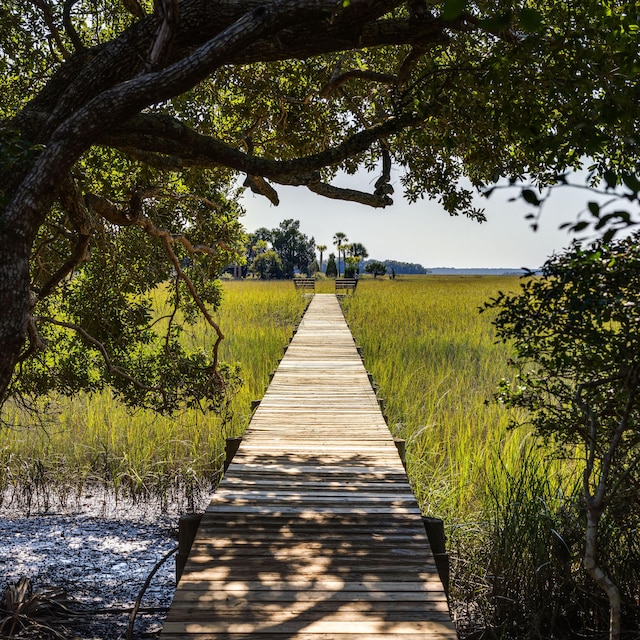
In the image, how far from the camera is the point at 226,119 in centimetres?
698

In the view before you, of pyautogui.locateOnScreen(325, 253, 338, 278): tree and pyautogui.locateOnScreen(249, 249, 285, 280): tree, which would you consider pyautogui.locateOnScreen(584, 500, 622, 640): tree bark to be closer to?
pyautogui.locateOnScreen(325, 253, 338, 278): tree

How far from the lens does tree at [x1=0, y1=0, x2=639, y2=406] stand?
319 centimetres

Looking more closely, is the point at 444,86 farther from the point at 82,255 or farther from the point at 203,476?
the point at 203,476

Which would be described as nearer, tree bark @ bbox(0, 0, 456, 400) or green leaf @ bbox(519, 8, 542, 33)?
green leaf @ bbox(519, 8, 542, 33)

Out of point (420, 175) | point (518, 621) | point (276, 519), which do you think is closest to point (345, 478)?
point (276, 519)

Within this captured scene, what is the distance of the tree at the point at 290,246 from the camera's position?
87.2 metres

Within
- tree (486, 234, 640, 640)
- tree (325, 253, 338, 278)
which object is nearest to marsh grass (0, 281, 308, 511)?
tree (486, 234, 640, 640)

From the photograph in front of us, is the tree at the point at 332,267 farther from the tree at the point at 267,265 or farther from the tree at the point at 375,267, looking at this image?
the tree at the point at 267,265

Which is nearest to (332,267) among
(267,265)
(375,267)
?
(375,267)

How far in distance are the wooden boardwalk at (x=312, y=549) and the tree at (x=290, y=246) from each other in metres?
81.1

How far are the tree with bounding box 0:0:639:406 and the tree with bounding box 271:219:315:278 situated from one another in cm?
7903

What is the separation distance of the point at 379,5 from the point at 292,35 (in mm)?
542

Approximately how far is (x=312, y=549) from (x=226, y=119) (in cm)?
509

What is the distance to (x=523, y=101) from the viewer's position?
13.0ft
